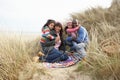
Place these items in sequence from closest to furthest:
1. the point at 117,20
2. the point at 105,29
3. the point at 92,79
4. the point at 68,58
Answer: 1. the point at 92,79
2. the point at 68,58
3. the point at 105,29
4. the point at 117,20

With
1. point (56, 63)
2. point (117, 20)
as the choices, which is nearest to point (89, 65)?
point (56, 63)

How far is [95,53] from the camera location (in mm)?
Answer: 5977

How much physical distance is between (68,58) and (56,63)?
44 centimetres

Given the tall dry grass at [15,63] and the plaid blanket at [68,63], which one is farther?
the plaid blanket at [68,63]

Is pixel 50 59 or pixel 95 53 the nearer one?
pixel 95 53

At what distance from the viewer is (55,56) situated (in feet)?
25.4

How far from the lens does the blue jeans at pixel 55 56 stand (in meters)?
7.72

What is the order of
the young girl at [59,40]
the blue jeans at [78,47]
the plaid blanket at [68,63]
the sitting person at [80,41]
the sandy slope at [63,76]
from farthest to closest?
the young girl at [59,40] < the sitting person at [80,41] < the blue jeans at [78,47] < the plaid blanket at [68,63] < the sandy slope at [63,76]

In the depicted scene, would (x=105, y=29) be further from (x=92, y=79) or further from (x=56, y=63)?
(x=92, y=79)

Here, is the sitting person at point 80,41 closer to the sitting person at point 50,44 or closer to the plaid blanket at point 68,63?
the plaid blanket at point 68,63

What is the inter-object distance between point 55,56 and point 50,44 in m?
0.40

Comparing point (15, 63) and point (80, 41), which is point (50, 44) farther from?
point (15, 63)

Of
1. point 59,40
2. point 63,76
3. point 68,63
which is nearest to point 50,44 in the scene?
point 59,40

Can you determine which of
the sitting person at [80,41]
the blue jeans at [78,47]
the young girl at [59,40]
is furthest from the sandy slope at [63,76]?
the young girl at [59,40]
